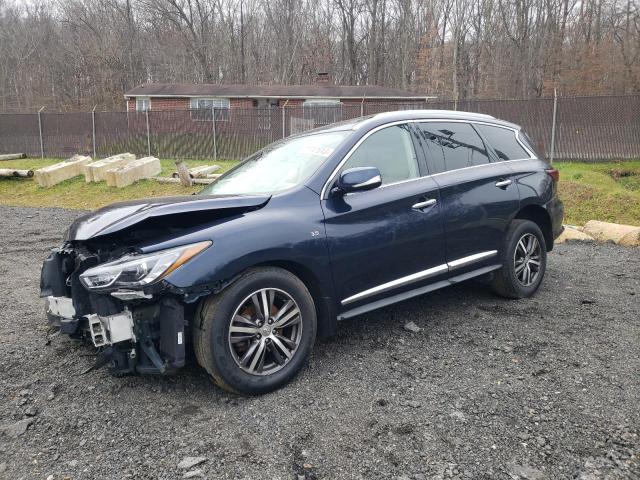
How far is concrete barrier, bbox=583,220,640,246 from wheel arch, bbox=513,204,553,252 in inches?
118

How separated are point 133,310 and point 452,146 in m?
2.96

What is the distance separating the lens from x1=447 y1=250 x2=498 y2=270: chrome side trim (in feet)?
13.8

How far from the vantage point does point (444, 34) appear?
4256cm

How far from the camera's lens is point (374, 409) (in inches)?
119

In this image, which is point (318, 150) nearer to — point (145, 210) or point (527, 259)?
point (145, 210)

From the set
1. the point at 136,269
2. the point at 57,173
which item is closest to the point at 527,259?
the point at 136,269

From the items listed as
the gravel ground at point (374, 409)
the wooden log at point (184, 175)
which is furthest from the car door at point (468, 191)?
the wooden log at point (184, 175)

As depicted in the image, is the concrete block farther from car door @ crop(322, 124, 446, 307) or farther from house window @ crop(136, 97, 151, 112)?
house window @ crop(136, 97, 151, 112)

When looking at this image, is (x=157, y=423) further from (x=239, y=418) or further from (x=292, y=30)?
(x=292, y=30)

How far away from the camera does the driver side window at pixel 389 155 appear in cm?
388

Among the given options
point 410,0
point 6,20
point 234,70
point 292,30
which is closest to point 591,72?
point 410,0

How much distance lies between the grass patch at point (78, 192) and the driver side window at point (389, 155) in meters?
8.66

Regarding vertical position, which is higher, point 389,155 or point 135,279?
point 389,155

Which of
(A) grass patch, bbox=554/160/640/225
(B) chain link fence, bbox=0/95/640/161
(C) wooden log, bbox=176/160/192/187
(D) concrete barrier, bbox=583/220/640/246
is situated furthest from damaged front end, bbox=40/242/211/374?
(B) chain link fence, bbox=0/95/640/161
